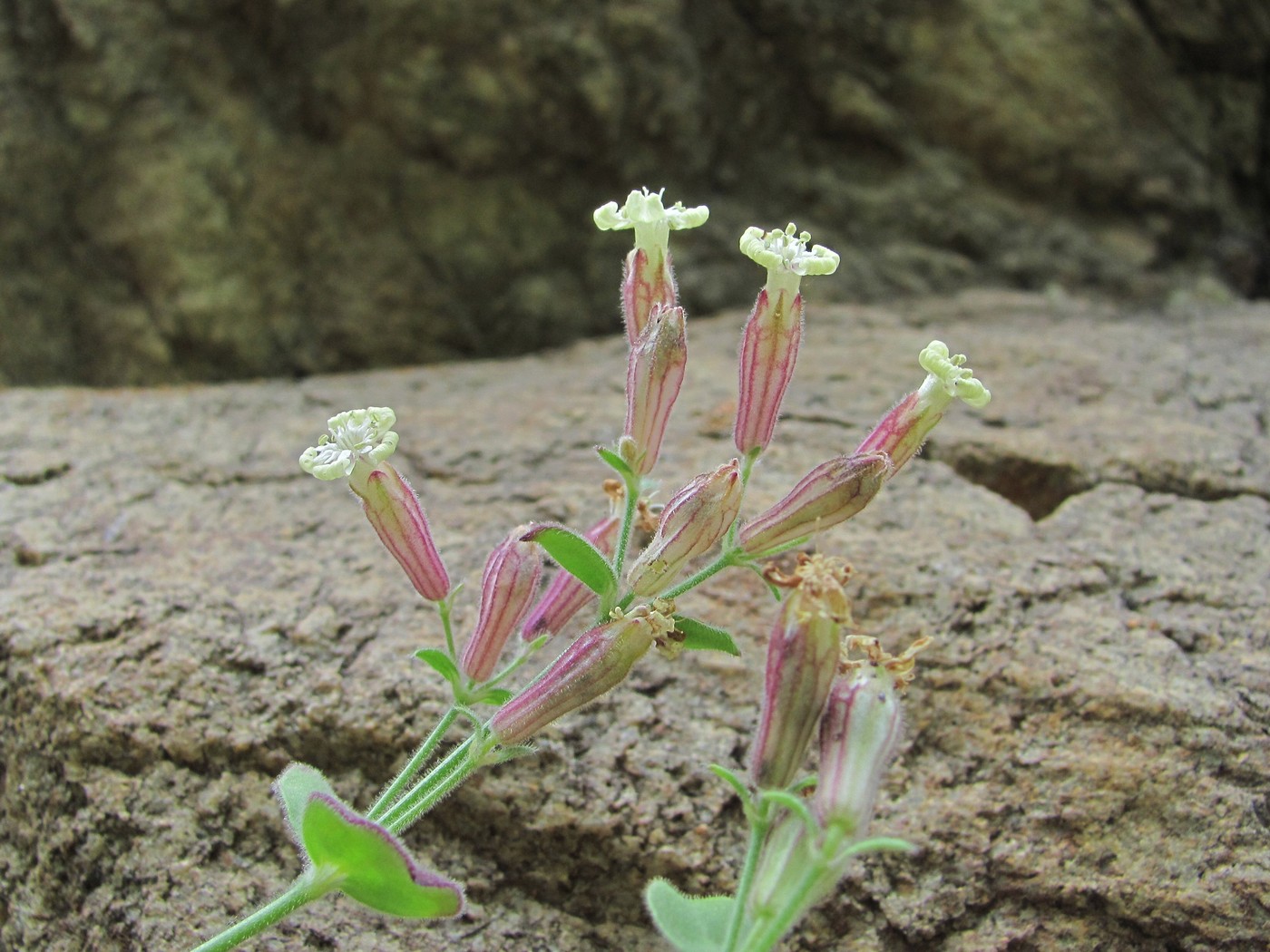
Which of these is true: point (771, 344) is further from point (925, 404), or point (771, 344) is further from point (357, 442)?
point (357, 442)

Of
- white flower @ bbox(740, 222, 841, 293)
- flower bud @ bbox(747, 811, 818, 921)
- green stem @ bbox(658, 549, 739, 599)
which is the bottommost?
flower bud @ bbox(747, 811, 818, 921)

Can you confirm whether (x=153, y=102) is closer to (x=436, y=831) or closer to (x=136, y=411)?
(x=136, y=411)

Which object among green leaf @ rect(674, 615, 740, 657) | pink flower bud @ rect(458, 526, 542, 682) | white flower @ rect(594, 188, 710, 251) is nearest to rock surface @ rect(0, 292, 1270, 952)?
pink flower bud @ rect(458, 526, 542, 682)

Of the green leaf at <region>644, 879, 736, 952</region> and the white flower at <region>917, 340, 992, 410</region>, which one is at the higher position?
the white flower at <region>917, 340, 992, 410</region>

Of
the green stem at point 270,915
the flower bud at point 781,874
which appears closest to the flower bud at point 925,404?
the flower bud at point 781,874

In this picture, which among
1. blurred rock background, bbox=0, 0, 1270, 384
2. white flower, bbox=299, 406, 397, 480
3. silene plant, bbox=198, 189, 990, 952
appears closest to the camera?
silene plant, bbox=198, 189, 990, 952

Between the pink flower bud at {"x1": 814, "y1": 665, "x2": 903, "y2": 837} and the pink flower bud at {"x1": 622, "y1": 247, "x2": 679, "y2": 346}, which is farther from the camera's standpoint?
the pink flower bud at {"x1": 622, "y1": 247, "x2": 679, "y2": 346}

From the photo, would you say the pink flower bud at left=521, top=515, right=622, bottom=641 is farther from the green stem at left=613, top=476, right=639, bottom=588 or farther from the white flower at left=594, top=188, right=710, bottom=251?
the white flower at left=594, top=188, right=710, bottom=251
